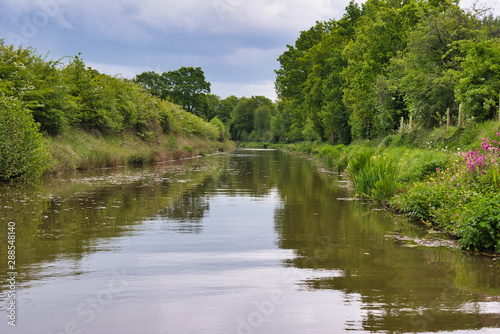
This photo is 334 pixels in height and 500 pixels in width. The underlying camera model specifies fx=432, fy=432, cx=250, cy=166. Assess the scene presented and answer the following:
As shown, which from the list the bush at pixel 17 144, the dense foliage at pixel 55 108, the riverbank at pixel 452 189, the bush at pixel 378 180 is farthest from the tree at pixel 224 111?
the bush at pixel 378 180

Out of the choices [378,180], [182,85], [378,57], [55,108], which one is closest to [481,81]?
[378,180]

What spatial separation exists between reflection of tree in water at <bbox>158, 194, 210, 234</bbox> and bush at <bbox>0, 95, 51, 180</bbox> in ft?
21.5

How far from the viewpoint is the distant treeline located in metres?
17.9

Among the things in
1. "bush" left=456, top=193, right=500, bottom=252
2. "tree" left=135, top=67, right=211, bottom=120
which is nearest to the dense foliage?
"bush" left=456, top=193, right=500, bottom=252

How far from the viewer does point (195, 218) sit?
10.3 m

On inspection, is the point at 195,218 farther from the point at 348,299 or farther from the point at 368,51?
the point at 368,51

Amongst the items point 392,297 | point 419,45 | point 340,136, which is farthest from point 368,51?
point 392,297

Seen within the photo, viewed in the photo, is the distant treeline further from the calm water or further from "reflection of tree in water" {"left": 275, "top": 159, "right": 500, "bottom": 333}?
"reflection of tree in water" {"left": 275, "top": 159, "right": 500, "bottom": 333}

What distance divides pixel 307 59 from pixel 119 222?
50056mm

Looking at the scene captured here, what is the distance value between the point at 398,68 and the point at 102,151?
69.9 ft

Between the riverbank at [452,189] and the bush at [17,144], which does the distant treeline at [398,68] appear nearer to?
the riverbank at [452,189]

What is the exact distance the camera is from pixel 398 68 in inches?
1233

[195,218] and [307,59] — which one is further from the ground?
[307,59]

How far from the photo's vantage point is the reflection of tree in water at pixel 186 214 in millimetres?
9195
